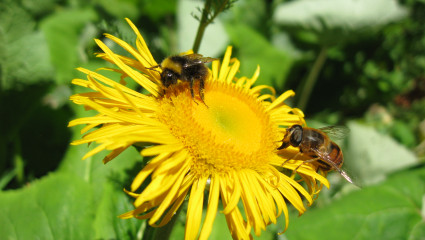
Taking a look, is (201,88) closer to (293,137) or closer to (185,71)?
(185,71)

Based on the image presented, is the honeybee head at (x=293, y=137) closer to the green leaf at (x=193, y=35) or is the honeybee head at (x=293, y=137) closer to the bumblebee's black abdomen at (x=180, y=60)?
the bumblebee's black abdomen at (x=180, y=60)

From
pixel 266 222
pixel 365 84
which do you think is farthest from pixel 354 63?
pixel 266 222

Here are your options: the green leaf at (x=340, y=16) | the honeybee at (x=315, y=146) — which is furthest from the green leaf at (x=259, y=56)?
the honeybee at (x=315, y=146)

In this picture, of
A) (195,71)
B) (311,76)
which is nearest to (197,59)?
(195,71)

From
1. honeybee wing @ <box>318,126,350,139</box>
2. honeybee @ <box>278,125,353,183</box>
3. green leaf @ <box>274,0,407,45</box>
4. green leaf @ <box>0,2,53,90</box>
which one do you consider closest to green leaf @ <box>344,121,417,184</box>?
green leaf @ <box>274,0,407,45</box>

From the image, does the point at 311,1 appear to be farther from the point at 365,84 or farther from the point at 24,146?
the point at 24,146
